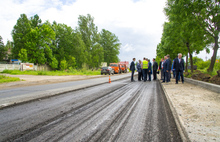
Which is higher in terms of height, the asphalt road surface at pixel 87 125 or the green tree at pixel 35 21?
the green tree at pixel 35 21

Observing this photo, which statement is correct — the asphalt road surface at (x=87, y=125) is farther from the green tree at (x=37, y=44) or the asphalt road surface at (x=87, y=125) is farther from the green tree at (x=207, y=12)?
the green tree at (x=37, y=44)

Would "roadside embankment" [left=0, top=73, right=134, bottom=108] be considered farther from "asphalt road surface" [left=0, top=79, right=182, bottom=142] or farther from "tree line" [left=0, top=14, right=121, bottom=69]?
"tree line" [left=0, top=14, right=121, bottom=69]

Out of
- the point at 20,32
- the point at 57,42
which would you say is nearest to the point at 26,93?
the point at 57,42

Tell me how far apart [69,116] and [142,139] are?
1.90m

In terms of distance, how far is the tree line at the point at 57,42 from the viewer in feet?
136

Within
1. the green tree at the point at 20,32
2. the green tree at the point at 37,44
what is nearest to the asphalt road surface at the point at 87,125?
the green tree at the point at 37,44

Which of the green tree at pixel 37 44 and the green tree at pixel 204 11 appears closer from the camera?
the green tree at pixel 204 11

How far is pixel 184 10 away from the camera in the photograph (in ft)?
43.4

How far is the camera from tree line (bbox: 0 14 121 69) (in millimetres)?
41500

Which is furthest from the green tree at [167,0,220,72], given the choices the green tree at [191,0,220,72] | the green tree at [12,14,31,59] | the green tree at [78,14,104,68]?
the green tree at [12,14,31,59]

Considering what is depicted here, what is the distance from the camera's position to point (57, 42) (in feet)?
172

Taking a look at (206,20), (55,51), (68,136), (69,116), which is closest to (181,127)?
(68,136)

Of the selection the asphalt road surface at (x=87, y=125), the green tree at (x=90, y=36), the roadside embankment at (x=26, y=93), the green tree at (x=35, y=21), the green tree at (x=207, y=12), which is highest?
the green tree at (x=35, y=21)

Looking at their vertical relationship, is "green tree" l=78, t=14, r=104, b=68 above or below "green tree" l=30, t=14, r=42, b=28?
below
